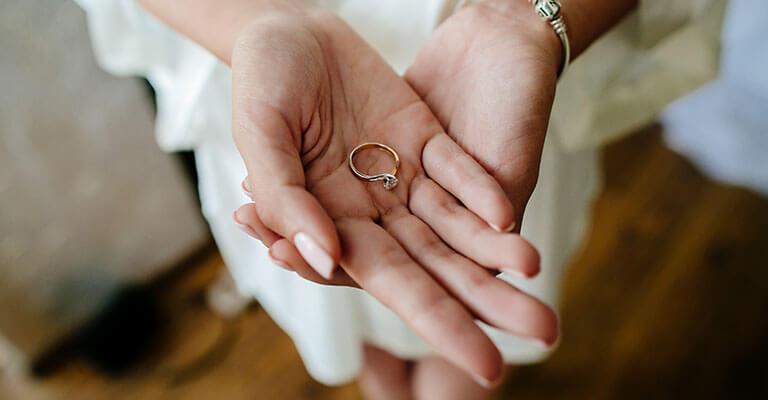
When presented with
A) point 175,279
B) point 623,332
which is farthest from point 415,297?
point 175,279

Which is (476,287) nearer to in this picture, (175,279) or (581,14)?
(581,14)

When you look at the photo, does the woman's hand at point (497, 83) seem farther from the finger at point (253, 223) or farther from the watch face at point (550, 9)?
the finger at point (253, 223)

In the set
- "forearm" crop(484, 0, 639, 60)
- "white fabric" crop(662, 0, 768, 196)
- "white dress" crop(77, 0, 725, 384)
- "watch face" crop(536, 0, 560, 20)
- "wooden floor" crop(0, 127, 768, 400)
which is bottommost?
"wooden floor" crop(0, 127, 768, 400)

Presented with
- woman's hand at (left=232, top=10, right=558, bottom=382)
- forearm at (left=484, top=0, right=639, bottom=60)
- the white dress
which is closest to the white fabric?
the white dress

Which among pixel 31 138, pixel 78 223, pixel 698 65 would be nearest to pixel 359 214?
pixel 698 65

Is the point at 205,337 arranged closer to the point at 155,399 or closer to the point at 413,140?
the point at 155,399

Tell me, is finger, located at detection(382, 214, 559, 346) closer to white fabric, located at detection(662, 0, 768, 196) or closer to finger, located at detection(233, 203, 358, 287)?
finger, located at detection(233, 203, 358, 287)

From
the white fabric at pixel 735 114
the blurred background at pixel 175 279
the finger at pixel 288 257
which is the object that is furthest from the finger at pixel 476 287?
the white fabric at pixel 735 114
